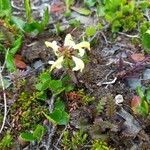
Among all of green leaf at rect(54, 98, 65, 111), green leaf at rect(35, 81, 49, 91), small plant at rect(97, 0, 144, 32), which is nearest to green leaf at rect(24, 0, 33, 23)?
small plant at rect(97, 0, 144, 32)

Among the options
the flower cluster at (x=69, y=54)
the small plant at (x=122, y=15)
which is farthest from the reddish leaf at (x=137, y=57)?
the flower cluster at (x=69, y=54)

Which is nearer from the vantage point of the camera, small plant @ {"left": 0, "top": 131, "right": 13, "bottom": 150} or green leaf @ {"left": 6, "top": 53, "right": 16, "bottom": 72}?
small plant @ {"left": 0, "top": 131, "right": 13, "bottom": 150}

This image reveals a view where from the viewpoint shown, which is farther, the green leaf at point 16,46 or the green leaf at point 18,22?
the green leaf at point 18,22

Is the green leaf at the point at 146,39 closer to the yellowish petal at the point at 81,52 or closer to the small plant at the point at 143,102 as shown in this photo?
the small plant at the point at 143,102

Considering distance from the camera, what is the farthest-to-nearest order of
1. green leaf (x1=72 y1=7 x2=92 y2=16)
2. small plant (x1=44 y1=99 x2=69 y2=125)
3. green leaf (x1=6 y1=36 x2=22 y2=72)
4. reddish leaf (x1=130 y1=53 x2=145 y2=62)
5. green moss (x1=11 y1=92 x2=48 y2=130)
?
green leaf (x1=72 y1=7 x2=92 y2=16), reddish leaf (x1=130 y1=53 x2=145 y2=62), green leaf (x1=6 y1=36 x2=22 y2=72), green moss (x1=11 y1=92 x2=48 y2=130), small plant (x1=44 y1=99 x2=69 y2=125)

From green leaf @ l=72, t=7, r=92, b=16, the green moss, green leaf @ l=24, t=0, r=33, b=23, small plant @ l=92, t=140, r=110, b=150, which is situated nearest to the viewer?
small plant @ l=92, t=140, r=110, b=150

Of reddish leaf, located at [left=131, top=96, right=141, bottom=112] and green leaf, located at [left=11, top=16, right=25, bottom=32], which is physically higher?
green leaf, located at [left=11, top=16, right=25, bottom=32]

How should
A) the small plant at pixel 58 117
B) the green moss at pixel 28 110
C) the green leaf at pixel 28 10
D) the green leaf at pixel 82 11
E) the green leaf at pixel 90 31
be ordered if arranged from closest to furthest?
1. the small plant at pixel 58 117
2. the green moss at pixel 28 110
3. the green leaf at pixel 90 31
4. the green leaf at pixel 28 10
5. the green leaf at pixel 82 11

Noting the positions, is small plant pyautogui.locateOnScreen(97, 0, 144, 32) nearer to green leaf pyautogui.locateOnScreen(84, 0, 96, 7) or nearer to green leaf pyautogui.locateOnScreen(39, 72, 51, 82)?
green leaf pyautogui.locateOnScreen(84, 0, 96, 7)

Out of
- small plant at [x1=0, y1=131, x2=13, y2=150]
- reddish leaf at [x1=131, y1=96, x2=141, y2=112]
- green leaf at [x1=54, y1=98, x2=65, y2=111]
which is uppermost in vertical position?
reddish leaf at [x1=131, y1=96, x2=141, y2=112]
